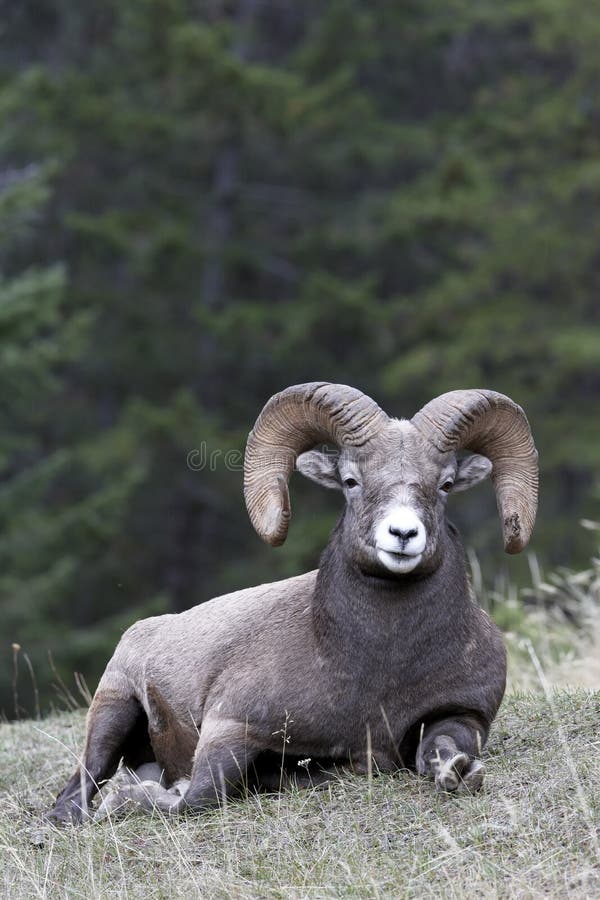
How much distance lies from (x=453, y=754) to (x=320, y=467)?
5.66ft

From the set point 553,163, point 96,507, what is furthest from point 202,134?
point 96,507

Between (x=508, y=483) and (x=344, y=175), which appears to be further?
(x=344, y=175)

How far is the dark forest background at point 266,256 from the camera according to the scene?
84.6 feet

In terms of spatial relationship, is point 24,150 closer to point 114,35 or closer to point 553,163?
point 114,35

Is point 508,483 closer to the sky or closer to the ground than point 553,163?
closer to the ground

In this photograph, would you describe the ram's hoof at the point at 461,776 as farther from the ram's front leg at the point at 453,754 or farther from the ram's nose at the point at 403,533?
the ram's nose at the point at 403,533

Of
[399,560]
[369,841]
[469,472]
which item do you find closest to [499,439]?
[469,472]

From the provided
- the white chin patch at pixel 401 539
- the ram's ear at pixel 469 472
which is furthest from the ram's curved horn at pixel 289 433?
the white chin patch at pixel 401 539

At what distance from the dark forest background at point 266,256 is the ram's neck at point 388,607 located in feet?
53.4

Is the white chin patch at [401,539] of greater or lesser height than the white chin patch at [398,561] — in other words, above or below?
above

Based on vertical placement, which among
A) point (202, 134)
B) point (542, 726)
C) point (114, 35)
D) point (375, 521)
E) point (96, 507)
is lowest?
point (96, 507)

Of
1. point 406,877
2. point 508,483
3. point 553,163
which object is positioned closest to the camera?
point 406,877

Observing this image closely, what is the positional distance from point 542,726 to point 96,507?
17.4 meters

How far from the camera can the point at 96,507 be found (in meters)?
24.1
